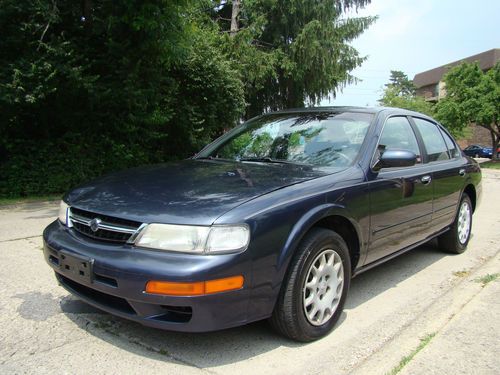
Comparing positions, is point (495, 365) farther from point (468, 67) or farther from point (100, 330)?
point (468, 67)

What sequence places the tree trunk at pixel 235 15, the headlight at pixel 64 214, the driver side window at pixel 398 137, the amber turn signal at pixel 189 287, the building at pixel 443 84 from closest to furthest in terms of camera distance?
the amber turn signal at pixel 189 287 → the headlight at pixel 64 214 → the driver side window at pixel 398 137 → the tree trunk at pixel 235 15 → the building at pixel 443 84

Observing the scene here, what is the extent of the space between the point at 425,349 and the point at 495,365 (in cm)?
40

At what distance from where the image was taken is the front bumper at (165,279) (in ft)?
A: 8.04

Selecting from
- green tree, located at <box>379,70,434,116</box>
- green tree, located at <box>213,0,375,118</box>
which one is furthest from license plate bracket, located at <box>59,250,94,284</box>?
green tree, located at <box>379,70,434,116</box>

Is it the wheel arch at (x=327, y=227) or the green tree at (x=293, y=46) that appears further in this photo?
the green tree at (x=293, y=46)

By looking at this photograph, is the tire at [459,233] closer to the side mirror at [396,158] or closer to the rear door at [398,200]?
the rear door at [398,200]

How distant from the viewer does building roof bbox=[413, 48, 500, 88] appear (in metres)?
50.1

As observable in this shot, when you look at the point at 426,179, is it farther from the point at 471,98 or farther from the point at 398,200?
the point at 471,98

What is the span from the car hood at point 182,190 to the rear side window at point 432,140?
1927 mm

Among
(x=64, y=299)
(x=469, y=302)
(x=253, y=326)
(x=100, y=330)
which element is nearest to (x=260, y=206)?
(x=253, y=326)

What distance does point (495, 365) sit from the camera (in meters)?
2.82

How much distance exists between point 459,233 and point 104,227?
4.32 m

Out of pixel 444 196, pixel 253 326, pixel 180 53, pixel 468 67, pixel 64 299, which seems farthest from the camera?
pixel 468 67

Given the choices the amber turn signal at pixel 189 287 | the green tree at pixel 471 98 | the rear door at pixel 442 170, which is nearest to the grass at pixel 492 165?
the green tree at pixel 471 98
